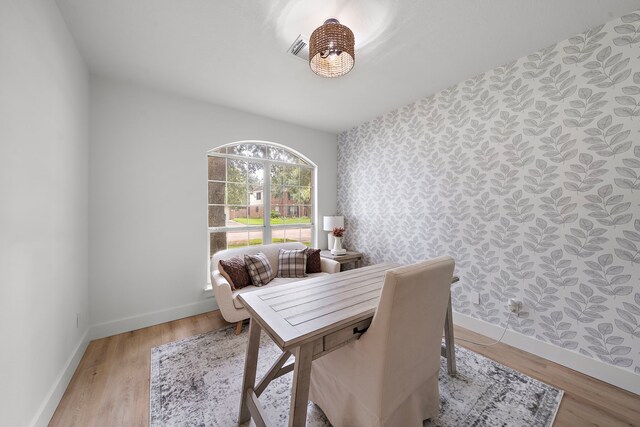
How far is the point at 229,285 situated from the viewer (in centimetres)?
233

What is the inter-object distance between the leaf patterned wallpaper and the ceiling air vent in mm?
1617

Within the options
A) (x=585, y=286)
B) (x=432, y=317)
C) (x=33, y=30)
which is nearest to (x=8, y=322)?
(x=33, y=30)

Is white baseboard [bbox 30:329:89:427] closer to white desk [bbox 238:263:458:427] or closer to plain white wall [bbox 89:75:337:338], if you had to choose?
plain white wall [bbox 89:75:337:338]

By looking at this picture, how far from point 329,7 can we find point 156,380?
286 centimetres

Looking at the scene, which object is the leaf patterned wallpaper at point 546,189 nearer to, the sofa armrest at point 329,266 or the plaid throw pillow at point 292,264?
the sofa armrest at point 329,266

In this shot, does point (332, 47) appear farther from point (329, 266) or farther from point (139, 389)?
point (139, 389)

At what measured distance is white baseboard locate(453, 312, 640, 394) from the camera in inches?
64.9

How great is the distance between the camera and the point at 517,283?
2133mm

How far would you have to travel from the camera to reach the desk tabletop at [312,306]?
39.6 inches

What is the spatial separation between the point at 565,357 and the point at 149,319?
384cm

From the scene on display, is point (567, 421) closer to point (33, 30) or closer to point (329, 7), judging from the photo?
point (329, 7)

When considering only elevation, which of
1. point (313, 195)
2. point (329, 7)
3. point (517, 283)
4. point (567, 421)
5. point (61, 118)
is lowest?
point (567, 421)

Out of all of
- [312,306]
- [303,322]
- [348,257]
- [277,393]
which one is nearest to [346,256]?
[348,257]

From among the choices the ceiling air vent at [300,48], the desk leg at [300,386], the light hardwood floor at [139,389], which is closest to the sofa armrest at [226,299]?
the light hardwood floor at [139,389]
